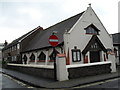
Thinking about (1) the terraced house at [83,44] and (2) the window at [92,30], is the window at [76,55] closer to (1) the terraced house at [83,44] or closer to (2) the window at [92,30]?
(1) the terraced house at [83,44]

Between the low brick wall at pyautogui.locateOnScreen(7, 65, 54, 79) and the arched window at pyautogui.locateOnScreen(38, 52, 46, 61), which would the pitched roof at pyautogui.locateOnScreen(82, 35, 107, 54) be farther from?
the arched window at pyautogui.locateOnScreen(38, 52, 46, 61)

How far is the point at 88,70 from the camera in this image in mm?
13211

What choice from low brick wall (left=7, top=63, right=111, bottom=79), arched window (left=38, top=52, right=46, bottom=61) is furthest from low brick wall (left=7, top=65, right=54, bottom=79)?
arched window (left=38, top=52, right=46, bottom=61)

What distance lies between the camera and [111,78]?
11.9m

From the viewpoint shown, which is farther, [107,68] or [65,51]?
[65,51]

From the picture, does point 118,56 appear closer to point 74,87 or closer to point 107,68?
point 107,68

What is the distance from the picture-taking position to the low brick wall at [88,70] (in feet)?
39.9

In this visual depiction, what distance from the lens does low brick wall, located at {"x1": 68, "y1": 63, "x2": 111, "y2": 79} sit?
12.2 metres

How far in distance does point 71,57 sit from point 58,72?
6365 millimetres

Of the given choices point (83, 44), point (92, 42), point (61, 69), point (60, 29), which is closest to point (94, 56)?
point (92, 42)

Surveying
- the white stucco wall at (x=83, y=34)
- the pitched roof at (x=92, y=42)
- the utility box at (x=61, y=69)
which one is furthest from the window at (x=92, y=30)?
the utility box at (x=61, y=69)

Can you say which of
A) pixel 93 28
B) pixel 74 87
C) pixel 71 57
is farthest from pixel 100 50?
pixel 74 87

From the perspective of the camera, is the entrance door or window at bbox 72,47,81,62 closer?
window at bbox 72,47,81,62

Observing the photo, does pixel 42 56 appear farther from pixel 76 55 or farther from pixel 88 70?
pixel 88 70
